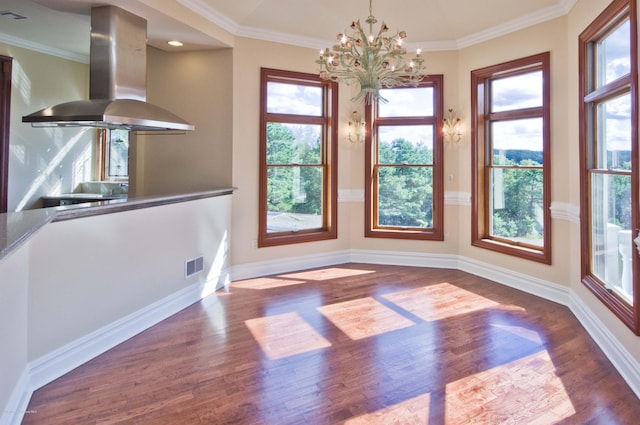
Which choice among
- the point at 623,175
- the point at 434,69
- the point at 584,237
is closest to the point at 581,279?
Result: the point at 584,237

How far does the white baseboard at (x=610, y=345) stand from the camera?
2561 millimetres

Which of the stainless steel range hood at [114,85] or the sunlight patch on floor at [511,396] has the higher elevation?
the stainless steel range hood at [114,85]

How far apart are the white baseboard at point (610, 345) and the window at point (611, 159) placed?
0.21 meters

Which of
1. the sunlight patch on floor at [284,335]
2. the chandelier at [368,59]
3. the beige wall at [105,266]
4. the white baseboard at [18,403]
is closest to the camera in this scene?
the white baseboard at [18,403]

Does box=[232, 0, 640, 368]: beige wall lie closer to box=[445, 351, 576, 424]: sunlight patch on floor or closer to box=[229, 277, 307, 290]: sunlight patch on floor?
box=[229, 277, 307, 290]: sunlight patch on floor

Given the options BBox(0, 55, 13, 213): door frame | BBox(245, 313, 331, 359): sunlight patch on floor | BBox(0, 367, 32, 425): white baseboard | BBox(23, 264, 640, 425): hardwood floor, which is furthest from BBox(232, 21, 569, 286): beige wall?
BBox(0, 55, 13, 213): door frame

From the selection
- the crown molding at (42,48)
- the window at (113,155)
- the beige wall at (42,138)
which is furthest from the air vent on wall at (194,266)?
the crown molding at (42,48)

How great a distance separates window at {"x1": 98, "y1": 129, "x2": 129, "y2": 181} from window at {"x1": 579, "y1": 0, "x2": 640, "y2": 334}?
6276 millimetres

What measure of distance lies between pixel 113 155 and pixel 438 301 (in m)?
5.56

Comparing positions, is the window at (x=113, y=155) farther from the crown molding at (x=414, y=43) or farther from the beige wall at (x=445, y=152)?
the crown molding at (x=414, y=43)

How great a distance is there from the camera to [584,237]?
367 cm

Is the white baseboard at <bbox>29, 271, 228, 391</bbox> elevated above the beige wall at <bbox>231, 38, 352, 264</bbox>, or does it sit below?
below

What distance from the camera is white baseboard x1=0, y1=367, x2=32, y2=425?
2000mm

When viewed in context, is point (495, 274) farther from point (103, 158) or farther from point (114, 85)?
point (103, 158)
